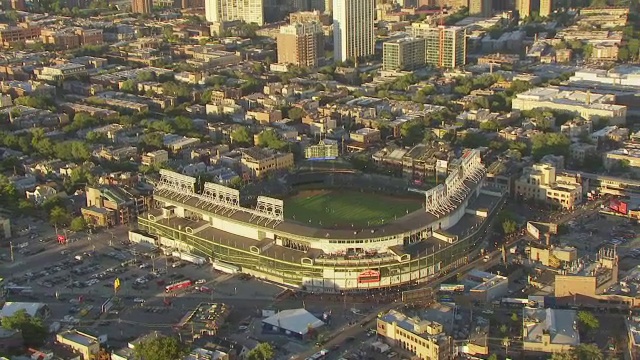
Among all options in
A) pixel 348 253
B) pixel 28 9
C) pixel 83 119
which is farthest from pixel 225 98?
pixel 28 9

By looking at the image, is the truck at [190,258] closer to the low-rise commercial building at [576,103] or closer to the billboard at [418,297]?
the billboard at [418,297]

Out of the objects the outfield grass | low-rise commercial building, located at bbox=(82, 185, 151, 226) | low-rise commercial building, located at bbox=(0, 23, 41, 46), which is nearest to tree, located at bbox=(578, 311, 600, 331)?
the outfield grass

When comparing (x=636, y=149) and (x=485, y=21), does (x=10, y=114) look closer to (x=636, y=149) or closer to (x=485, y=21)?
(x=636, y=149)

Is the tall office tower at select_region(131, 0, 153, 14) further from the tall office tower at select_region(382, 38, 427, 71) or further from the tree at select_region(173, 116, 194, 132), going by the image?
the tree at select_region(173, 116, 194, 132)

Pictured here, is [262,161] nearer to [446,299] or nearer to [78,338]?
[446,299]

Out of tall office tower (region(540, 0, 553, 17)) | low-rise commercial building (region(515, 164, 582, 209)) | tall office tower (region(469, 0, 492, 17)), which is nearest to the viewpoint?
low-rise commercial building (region(515, 164, 582, 209))

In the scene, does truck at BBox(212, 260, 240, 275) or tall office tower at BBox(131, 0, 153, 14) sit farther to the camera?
tall office tower at BBox(131, 0, 153, 14)
